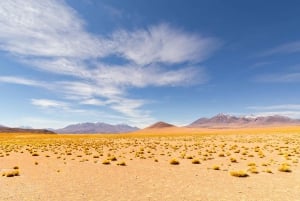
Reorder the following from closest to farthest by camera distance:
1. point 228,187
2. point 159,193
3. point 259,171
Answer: point 159,193
point 228,187
point 259,171

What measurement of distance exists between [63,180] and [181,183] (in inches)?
254

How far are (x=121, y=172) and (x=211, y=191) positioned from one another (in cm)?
708

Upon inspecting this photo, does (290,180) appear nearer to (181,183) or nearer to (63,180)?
(181,183)

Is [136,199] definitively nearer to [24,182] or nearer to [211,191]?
[211,191]

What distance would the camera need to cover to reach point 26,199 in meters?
10.5

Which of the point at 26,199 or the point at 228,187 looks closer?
the point at 26,199

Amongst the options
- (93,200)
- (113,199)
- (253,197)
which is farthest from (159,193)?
(253,197)

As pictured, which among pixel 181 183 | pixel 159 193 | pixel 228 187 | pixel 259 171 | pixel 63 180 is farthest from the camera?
pixel 259 171

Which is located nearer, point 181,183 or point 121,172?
point 181,183

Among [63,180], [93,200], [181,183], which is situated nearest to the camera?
[93,200]

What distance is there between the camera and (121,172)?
1695cm

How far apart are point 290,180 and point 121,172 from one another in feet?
32.1

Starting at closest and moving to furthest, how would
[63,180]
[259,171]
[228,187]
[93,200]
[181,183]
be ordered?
1. [93,200]
2. [228,187]
3. [181,183]
4. [63,180]
5. [259,171]

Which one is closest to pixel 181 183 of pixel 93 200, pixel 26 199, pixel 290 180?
pixel 93 200
